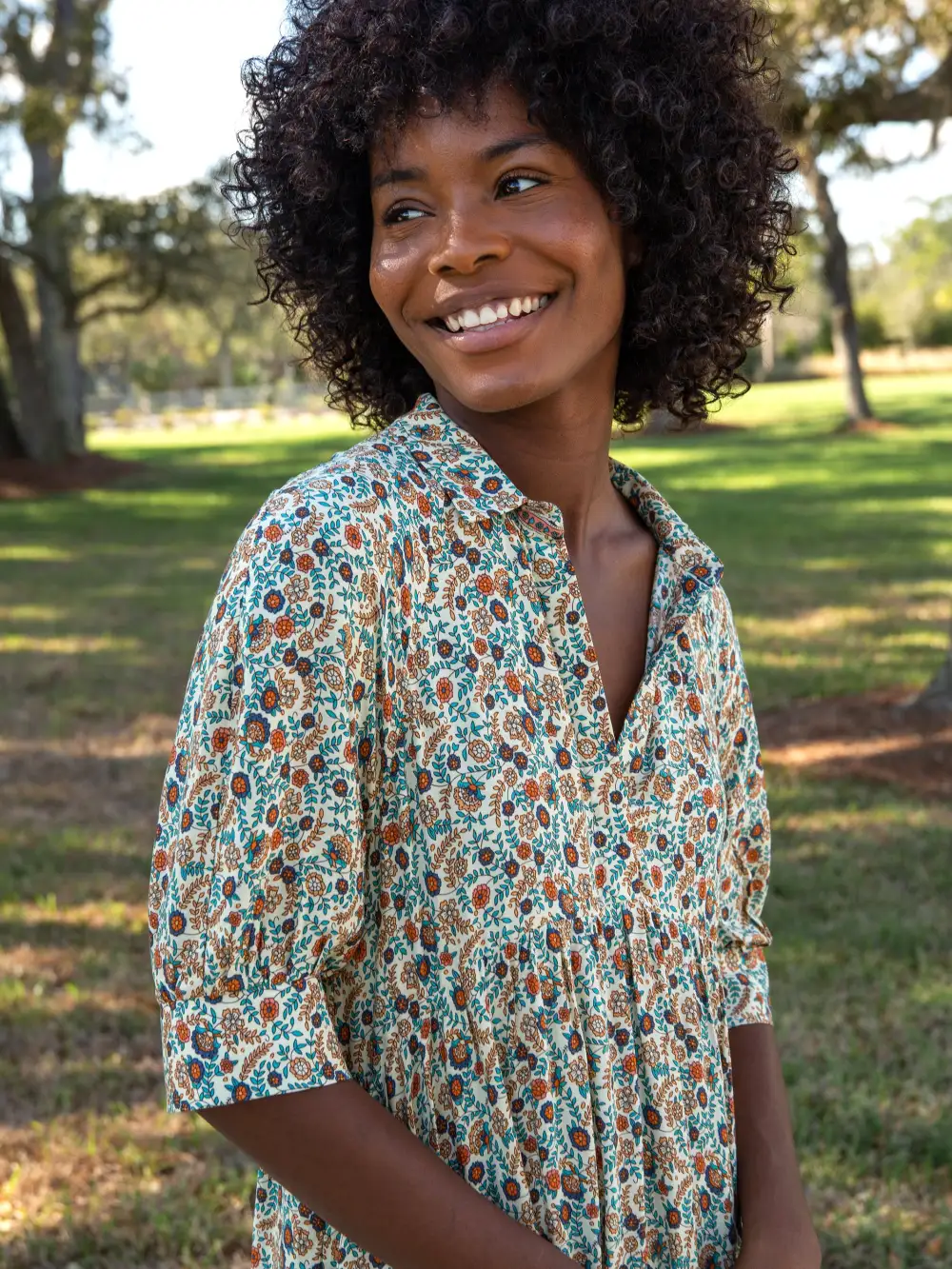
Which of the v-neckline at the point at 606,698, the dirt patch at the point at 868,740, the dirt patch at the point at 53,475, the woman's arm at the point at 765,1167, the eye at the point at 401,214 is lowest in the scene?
the dirt patch at the point at 868,740

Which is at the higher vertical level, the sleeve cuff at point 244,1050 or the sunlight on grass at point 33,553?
the sleeve cuff at point 244,1050

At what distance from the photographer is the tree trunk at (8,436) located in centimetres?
2477

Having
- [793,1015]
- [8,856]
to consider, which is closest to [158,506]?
[8,856]

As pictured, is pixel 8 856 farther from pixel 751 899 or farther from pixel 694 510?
pixel 694 510

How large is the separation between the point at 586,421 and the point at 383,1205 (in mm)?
887

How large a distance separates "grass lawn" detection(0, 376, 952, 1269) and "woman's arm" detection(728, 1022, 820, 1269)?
1.98 meters

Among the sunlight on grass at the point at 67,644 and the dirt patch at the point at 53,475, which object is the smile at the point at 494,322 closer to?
the sunlight on grass at the point at 67,644

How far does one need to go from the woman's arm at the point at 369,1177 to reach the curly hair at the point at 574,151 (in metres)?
1.00

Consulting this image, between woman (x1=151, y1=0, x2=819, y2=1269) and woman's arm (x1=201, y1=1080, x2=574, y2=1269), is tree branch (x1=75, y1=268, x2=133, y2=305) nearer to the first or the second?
woman (x1=151, y1=0, x2=819, y2=1269)

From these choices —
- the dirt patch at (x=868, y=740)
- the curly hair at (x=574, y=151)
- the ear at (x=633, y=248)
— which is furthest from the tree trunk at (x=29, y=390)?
the ear at (x=633, y=248)

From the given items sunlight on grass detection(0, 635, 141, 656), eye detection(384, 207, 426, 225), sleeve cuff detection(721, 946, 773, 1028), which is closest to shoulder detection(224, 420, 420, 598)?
eye detection(384, 207, 426, 225)

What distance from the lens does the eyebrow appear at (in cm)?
150

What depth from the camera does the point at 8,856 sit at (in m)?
6.13

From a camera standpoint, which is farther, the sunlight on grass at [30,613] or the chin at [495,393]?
the sunlight on grass at [30,613]
